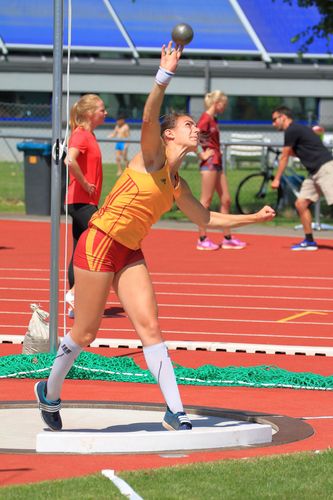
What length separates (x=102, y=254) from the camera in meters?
7.70

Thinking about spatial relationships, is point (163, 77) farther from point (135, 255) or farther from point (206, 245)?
point (206, 245)

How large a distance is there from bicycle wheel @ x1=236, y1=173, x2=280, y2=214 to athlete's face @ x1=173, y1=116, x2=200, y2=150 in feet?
58.4

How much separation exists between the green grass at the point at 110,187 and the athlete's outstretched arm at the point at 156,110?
16.5 meters

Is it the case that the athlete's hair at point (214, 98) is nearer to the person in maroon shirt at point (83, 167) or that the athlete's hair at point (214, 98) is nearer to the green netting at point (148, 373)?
the person in maroon shirt at point (83, 167)

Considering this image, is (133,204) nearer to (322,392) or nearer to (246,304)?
(322,392)

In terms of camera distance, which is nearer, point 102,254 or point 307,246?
point 102,254

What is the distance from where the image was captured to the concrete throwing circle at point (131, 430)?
24.3 feet

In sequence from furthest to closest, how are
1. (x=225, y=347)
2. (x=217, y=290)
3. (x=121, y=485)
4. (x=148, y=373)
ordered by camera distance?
(x=217, y=290) < (x=225, y=347) < (x=148, y=373) < (x=121, y=485)

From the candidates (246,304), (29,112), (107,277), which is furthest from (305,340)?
(29,112)

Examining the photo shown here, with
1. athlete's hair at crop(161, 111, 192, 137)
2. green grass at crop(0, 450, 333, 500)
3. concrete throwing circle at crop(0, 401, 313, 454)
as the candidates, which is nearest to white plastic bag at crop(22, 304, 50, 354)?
concrete throwing circle at crop(0, 401, 313, 454)

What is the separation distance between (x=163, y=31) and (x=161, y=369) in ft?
128

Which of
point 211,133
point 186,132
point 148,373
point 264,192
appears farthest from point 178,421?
point 264,192

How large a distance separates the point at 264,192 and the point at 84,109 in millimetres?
13979

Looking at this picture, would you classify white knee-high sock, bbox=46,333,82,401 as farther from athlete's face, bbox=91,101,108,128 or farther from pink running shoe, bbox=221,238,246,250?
pink running shoe, bbox=221,238,246,250
